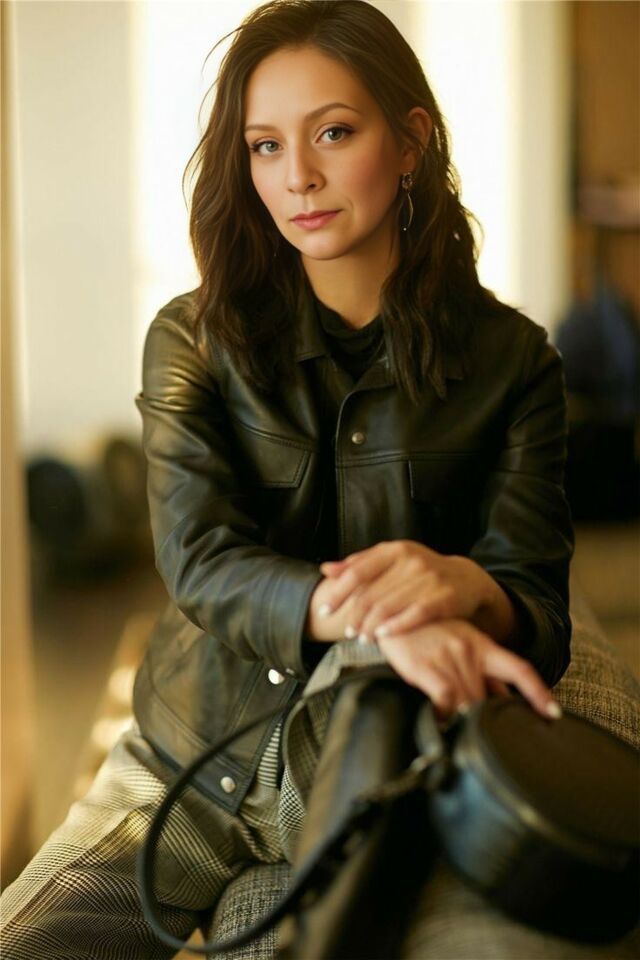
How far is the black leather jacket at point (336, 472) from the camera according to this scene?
1.30 metres

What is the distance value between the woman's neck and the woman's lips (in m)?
0.08

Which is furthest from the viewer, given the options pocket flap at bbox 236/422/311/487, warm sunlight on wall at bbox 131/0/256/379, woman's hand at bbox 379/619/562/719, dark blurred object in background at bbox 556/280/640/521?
warm sunlight on wall at bbox 131/0/256/379

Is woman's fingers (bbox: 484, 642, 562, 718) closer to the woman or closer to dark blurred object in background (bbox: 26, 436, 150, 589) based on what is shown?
the woman

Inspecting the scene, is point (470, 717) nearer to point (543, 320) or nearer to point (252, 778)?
point (252, 778)

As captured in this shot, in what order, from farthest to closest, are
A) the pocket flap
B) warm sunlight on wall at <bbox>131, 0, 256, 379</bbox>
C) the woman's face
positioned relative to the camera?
warm sunlight on wall at <bbox>131, 0, 256, 379</bbox> → the pocket flap → the woman's face

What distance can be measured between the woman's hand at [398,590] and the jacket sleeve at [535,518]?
0.13 metres

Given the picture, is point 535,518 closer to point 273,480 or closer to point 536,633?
point 536,633

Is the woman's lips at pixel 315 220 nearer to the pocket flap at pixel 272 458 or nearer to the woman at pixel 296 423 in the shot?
the woman at pixel 296 423

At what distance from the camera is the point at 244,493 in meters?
1.36

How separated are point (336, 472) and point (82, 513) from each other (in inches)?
113

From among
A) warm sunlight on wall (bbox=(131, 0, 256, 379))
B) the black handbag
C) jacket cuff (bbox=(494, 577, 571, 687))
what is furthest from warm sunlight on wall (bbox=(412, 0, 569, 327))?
the black handbag

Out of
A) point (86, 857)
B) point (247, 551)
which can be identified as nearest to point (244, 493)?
point (247, 551)

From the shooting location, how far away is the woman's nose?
1.23 m

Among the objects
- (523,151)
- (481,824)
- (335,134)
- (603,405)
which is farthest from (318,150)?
(523,151)
